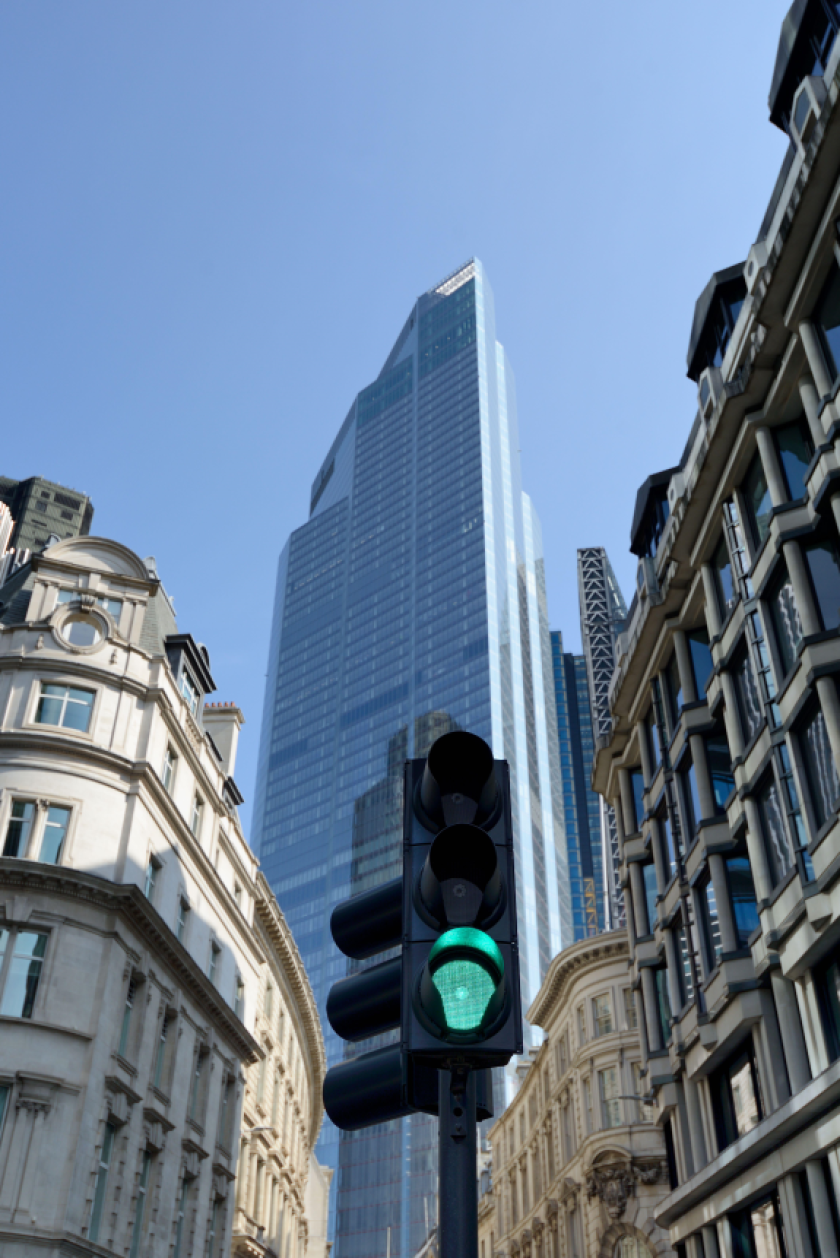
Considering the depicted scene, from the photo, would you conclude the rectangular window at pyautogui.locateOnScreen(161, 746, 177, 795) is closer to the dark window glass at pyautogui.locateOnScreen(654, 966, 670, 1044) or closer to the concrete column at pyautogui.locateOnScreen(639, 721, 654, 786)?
the concrete column at pyautogui.locateOnScreen(639, 721, 654, 786)

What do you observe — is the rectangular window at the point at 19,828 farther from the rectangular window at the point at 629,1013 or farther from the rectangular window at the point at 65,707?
the rectangular window at the point at 629,1013

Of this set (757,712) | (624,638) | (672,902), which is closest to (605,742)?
(624,638)

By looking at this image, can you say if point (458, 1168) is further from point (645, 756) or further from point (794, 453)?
point (645, 756)

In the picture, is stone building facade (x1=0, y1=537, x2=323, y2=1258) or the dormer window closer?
stone building facade (x1=0, y1=537, x2=323, y2=1258)

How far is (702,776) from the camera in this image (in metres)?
30.6

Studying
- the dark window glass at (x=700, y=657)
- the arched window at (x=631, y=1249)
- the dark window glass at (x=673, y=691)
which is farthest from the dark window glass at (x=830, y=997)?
the arched window at (x=631, y=1249)

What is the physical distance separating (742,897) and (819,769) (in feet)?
19.7

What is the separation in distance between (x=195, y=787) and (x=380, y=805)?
153218 mm

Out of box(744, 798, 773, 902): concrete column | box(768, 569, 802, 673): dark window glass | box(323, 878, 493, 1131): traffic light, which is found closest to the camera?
box(323, 878, 493, 1131): traffic light

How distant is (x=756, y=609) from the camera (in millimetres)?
27172

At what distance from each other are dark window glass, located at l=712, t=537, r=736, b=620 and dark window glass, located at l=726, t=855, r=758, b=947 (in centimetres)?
662

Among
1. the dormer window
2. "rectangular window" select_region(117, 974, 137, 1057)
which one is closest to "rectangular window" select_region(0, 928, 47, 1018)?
"rectangular window" select_region(117, 974, 137, 1057)

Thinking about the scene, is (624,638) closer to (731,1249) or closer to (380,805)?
(731,1249)

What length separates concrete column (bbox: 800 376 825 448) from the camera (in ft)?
81.0
